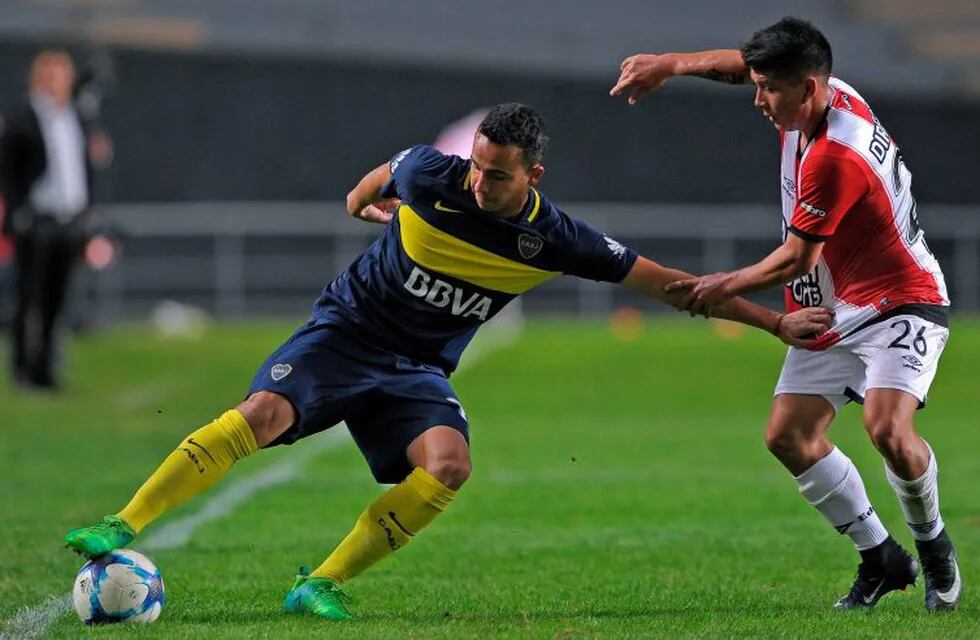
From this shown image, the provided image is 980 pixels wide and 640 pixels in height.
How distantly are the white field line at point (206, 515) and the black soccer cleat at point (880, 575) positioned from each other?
291cm

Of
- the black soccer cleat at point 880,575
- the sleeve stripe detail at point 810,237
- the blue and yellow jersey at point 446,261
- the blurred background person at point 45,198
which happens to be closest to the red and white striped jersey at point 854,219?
the sleeve stripe detail at point 810,237

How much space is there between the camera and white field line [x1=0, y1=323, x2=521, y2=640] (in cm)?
632

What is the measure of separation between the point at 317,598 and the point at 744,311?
188 centimetres

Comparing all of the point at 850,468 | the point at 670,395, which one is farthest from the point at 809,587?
the point at 670,395

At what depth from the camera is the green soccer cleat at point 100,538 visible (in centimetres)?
612

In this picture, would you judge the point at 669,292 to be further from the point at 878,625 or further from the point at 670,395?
the point at 670,395

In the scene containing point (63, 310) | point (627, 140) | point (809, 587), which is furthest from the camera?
point (627, 140)

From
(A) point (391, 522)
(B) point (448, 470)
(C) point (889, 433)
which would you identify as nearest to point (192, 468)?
(A) point (391, 522)

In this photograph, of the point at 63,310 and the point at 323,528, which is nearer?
the point at 323,528

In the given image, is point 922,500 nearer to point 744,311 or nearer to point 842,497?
point 842,497

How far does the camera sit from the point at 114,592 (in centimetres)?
621

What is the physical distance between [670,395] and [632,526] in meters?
8.65

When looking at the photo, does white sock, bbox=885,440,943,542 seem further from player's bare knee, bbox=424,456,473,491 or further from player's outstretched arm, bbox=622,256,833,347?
player's bare knee, bbox=424,456,473,491

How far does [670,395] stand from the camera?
18047 mm
